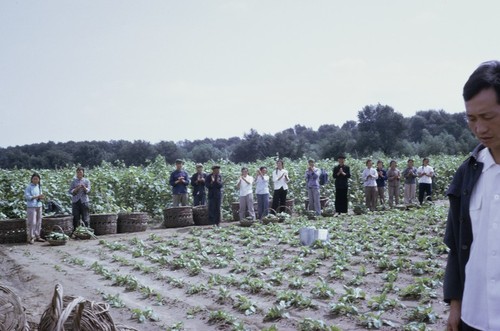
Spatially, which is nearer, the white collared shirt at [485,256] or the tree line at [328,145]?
the white collared shirt at [485,256]

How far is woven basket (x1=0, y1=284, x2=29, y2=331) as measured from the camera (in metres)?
3.84

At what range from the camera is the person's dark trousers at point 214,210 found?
15586 millimetres

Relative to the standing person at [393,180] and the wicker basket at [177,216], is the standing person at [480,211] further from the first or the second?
the standing person at [393,180]

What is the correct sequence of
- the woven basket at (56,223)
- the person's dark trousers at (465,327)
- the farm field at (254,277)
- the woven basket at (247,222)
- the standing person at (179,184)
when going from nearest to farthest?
the person's dark trousers at (465,327)
the farm field at (254,277)
the woven basket at (56,223)
the woven basket at (247,222)
the standing person at (179,184)

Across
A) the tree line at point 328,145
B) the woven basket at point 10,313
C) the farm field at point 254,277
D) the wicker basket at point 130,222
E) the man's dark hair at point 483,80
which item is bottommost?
the farm field at point 254,277

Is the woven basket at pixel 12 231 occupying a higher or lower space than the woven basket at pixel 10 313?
lower

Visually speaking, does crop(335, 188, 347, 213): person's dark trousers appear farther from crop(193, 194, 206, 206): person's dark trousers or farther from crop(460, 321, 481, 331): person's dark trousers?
crop(460, 321, 481, 331): person's dark trousers

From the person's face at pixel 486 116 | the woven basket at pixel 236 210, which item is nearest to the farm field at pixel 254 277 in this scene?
the person's face at pixel 486 116

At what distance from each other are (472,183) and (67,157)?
40.3 m

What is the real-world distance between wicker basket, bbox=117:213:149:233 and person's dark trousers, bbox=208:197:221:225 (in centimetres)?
188

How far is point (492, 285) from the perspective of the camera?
2.01 meters

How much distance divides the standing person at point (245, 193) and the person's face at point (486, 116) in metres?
13.8

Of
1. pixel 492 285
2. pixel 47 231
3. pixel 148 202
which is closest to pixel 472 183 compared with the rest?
pixel 492 285

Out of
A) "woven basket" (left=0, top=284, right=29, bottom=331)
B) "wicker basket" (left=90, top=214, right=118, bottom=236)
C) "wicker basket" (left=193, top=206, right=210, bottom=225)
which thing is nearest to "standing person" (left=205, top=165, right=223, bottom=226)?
"wicker basket" (left=193, top=206, right=210, bottom=225)
